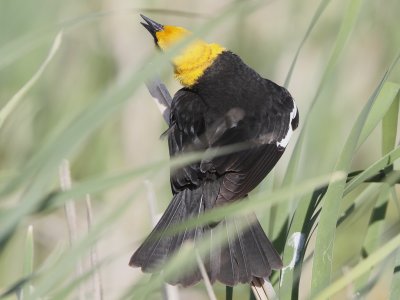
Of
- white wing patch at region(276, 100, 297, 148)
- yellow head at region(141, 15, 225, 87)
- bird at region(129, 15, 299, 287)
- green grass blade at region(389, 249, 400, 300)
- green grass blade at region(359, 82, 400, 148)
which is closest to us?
green grass blade at region(389, 249, 400, 300)

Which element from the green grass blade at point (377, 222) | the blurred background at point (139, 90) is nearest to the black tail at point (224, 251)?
the green grass blade at point (377, 222)

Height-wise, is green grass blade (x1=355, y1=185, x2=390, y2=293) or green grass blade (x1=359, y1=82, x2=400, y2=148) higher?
green grass blade (x1=359, y1=82, x2=400, y2=148)

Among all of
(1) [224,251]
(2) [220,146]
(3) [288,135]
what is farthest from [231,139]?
(1) [224,251]

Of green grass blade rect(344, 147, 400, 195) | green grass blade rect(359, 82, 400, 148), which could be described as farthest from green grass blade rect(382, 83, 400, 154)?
green grass blade rect(344, 147, 400, 195)

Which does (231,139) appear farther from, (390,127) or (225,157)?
(390,127)

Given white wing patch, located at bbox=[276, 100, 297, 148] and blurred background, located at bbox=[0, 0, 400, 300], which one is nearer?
white wing patch, located at bbox=[276, 100, 297, 148]

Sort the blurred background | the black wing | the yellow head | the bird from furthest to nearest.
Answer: the blurred background < the yellow head < the black wing < the bird

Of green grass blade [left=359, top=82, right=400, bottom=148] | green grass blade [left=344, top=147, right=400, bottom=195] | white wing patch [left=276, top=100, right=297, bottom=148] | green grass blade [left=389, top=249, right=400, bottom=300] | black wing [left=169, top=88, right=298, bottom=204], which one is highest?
green grass blade [left=359, top=82, right=400, bottom=148]

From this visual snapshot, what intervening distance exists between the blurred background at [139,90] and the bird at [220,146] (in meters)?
0.29

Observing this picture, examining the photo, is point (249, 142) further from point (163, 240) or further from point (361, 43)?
point (361, 43)

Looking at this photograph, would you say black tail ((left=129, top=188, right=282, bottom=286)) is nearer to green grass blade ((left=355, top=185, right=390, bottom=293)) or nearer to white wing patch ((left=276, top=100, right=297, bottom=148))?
green grass blade ((left=355, top=185, right=390, bottom=293))

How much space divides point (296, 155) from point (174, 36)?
1.03 metres

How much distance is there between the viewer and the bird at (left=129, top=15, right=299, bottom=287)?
213 centimetres

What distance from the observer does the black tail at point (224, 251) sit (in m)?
2.03
